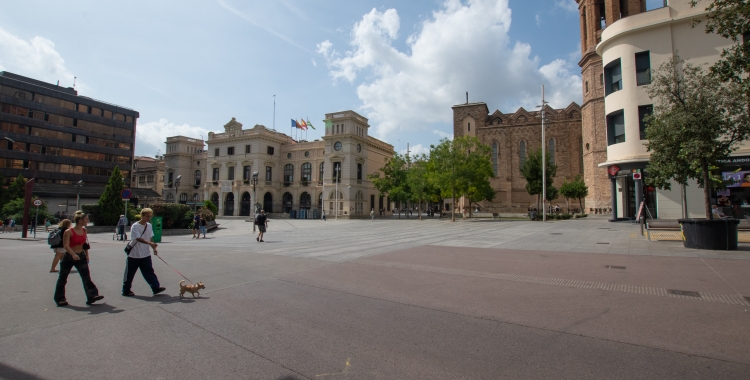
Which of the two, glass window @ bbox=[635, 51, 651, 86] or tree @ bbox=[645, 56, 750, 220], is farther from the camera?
glass window @ bbox=[635, 51, 651, 86]

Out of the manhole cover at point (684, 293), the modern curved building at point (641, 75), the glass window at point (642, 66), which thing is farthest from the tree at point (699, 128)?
the glass window at point (642, 66)

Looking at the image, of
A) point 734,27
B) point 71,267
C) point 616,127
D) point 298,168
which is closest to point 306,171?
point 298,168

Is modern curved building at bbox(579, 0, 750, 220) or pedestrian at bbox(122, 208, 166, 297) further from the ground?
modern curved building at bbox(579, 0, 750, 220)

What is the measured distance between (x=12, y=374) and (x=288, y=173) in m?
60.8

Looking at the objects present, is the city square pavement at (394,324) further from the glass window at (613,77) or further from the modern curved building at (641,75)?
the glass window at (613,77)

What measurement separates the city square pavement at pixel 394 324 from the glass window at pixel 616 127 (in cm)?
1792

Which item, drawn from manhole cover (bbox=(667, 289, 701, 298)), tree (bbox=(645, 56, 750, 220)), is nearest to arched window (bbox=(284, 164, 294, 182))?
tree (bbox=(645, 56, 750, 220))

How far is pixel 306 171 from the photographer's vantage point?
201 feet

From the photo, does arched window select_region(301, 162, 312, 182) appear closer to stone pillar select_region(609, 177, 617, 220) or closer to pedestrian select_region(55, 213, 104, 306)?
stone pillar select_region(609, 177, 617, 220)

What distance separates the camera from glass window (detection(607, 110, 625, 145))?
24.1 metres

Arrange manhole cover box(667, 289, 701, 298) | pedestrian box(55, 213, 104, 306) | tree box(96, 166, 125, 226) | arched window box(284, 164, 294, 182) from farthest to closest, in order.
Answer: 1. arched window box(284, 164, 294, 182)
2. tree box(96, 166, 125, 226)
3. manhole cover box(667, 289, 701, 298)
4. pedestrian box(55, 213, 104, 306)

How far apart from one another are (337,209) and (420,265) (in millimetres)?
44205

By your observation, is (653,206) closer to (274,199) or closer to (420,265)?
(420,265)

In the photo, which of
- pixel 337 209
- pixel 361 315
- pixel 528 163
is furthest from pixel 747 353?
pixel 337 209
